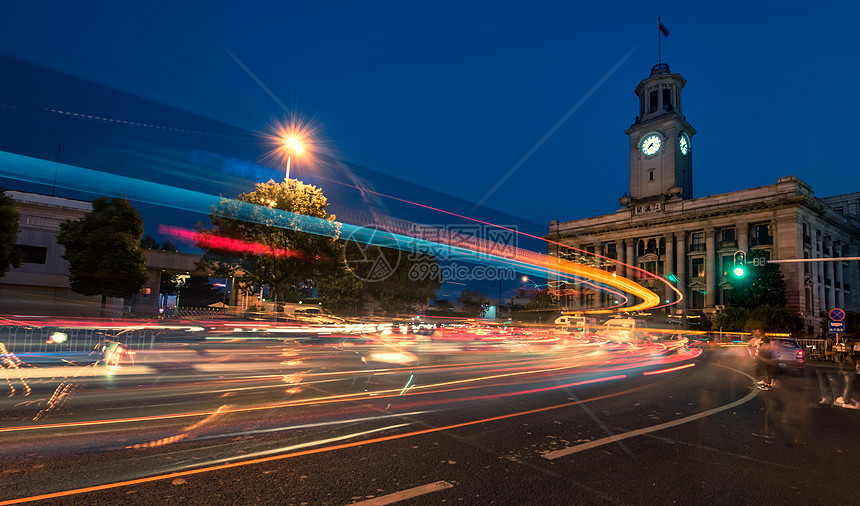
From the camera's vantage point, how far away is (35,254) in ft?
144

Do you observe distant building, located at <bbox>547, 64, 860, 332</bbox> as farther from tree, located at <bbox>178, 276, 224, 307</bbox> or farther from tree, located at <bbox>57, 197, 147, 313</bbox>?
tree, located at <bbox>178, 276, 224, 307</bbox>

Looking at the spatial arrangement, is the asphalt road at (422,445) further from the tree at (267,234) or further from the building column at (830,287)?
the building column at (830,287)

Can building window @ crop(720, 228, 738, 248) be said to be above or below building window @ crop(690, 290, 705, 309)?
above

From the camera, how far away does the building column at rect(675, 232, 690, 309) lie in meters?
63.6

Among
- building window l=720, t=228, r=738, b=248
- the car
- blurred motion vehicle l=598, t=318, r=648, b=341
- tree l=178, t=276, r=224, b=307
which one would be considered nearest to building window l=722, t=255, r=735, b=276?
building window l=720, t=228, r=738, b=248

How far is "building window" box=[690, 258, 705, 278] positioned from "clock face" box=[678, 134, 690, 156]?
58.7 ft

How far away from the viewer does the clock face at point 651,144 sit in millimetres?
72250

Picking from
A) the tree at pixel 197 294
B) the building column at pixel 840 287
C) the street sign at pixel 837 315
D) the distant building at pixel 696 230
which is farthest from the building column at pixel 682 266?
the tree at pixel 197 294

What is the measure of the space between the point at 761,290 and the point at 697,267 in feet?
51.0

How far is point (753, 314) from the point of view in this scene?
146ft

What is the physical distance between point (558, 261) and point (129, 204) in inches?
2132

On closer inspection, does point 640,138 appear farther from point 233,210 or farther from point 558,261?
point 233,210

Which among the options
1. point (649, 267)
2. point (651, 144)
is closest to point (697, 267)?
point (649, 267)

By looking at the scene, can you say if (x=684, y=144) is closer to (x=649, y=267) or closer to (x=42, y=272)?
(x=649, y=267)
